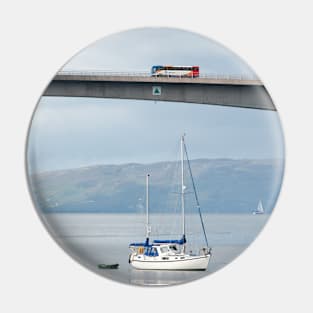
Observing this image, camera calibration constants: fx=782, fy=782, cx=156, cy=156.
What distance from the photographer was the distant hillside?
762 centimetres

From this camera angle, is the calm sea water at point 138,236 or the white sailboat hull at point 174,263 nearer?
the calm sea water at point 138,236

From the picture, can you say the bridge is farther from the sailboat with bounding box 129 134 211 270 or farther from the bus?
the sailboat with bounding box 129 134 211 270

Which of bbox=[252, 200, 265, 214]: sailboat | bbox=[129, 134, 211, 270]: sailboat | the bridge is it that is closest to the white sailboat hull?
bbox=[129, 134, 211, 270]: sailboat

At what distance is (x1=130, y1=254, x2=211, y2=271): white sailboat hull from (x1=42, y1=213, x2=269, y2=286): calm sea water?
46 millimetres

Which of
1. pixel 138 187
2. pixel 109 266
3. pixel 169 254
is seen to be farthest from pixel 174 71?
pixel 109 266

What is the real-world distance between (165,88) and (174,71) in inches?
7.9

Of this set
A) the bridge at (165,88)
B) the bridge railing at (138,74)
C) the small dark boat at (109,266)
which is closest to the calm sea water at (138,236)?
the small dark boat at (109,266)

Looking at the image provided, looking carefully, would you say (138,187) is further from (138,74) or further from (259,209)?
(259,209)

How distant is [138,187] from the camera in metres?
7.64

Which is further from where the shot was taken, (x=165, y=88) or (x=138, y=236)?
(x=165, y=88)

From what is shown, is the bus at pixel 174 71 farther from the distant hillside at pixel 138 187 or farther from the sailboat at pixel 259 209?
the sailboat at pixel 259 209

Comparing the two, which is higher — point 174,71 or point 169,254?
point 174,71

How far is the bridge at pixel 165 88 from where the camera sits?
25.2 ft

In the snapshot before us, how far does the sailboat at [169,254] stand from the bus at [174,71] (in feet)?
2.12
